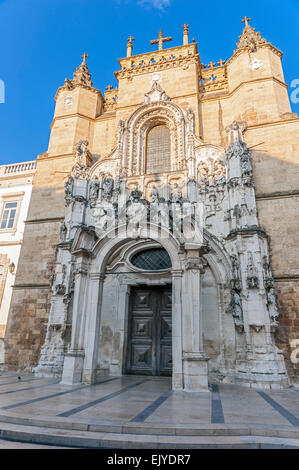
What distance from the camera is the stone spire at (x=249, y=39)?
15502mm

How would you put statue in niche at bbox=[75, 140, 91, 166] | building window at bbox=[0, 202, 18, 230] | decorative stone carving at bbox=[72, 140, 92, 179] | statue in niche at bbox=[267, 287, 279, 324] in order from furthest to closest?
building window at bbox=[0, 202, 18, 230]
statue in niche at bbox=[75, 140, 91, 166]
decorative stone carving at bbox=[72, 140, 92, 179]
statue in niche at bbox=[267, 287, 279, 324]

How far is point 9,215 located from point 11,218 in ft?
1.01

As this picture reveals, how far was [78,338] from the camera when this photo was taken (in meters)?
9.12

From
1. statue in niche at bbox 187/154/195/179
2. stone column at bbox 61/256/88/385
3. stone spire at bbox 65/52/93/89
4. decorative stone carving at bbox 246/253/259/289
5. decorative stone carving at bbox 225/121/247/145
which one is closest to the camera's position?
stone column at bbox 61/256/88/385

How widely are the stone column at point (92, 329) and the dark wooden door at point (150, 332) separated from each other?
128 inches

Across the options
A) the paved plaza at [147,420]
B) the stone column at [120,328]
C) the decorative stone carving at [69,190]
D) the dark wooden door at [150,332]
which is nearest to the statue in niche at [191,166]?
the dark wooden door at [150,332]

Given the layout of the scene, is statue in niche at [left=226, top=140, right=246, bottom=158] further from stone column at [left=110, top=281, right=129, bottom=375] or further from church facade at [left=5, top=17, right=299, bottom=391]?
stone column at [left=110, top=281, right=129, bottom=375]

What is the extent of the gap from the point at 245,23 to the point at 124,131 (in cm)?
922

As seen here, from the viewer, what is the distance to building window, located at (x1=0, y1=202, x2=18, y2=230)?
57.1 feet

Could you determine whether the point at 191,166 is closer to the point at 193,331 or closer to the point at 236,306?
the point at 236,306

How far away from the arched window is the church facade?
8 cm

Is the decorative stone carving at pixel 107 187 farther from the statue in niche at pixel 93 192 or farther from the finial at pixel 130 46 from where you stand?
the finial at pixel 130 46
